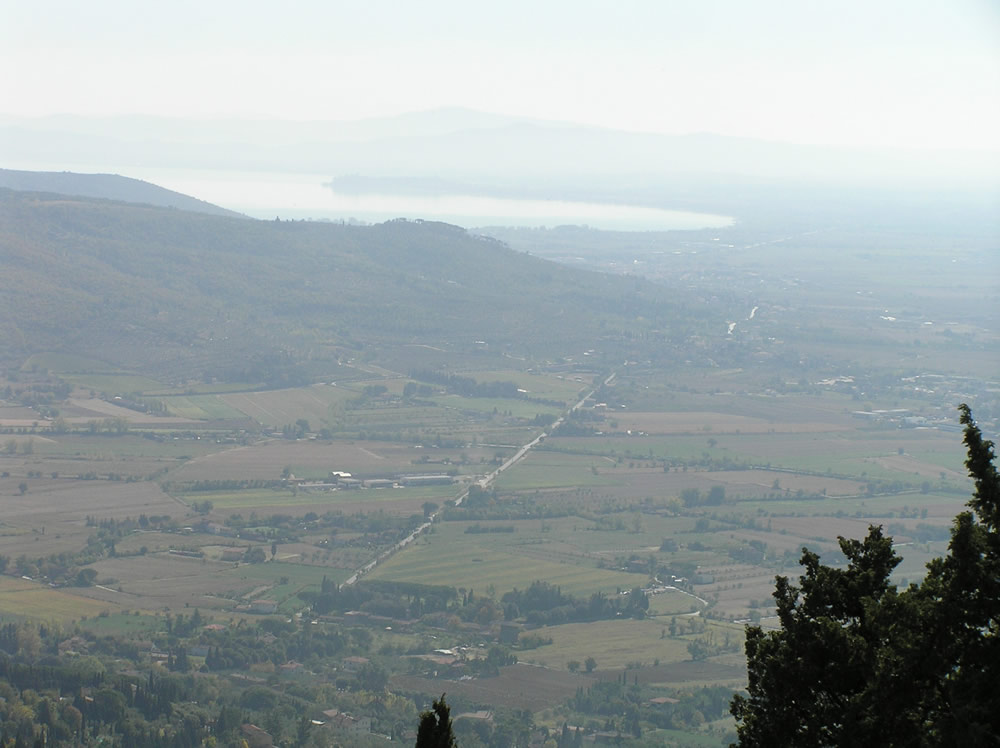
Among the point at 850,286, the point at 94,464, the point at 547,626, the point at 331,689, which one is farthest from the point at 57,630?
the point at 850,286

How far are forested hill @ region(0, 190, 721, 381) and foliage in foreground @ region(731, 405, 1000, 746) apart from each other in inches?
1939

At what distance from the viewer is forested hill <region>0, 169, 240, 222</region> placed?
90.3 metres

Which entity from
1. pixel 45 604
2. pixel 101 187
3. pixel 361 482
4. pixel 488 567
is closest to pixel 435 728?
pixel 45 604

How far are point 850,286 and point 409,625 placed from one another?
70.1 m

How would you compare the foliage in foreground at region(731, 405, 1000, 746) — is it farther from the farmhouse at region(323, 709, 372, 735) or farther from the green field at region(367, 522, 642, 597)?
the green field at region(367, 522, 642, 597)

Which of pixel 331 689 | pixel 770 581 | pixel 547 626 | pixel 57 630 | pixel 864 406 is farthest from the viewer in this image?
pixel 864 406

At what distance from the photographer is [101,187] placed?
94.8 m

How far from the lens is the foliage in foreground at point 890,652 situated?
23.1 feet

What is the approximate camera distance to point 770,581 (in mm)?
33281

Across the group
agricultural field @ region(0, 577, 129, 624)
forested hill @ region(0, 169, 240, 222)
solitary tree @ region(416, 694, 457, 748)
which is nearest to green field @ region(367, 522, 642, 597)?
agricultural field @ region(0, 577, 129, 624)

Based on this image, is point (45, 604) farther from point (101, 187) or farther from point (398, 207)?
point (398, 207)

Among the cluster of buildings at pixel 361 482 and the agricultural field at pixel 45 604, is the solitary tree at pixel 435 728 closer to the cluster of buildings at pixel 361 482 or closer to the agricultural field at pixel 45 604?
the agricultural field at pixel 45 604

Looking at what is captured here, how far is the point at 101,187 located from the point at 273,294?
97.4 ft

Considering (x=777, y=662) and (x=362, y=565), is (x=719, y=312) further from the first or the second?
(x=777, y=662)
